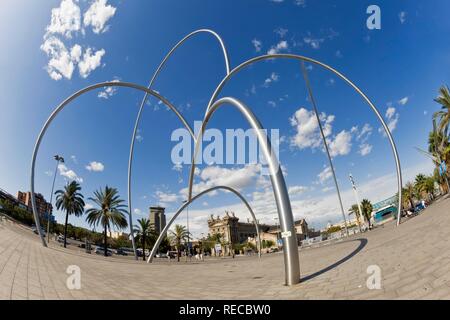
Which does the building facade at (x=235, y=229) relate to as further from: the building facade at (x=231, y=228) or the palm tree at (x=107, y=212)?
the palm tree at (x=107, y=212)

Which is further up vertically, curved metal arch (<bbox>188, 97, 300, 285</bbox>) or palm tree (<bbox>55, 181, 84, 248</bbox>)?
palm tree (<bbox>55, 181, 84, 248</bbox>)

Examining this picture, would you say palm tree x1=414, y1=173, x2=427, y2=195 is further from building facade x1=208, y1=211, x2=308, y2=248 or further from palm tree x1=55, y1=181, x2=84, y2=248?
palm tree x1=55, y1=181, x2=84, y2=248

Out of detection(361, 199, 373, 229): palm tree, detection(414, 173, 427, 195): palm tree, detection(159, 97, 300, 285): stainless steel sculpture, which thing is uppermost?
detection(414, 173, 427, 195): palm tree

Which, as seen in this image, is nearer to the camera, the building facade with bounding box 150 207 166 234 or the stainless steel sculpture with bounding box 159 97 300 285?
the stainless steel sculpture with bounding box 159 97 300 285

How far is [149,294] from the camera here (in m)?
6.20

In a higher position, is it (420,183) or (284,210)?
(420,183)

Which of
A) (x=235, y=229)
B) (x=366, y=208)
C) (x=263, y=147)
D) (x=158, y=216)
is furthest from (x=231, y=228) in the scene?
(x=263, y=147)

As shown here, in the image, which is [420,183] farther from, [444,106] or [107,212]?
[107,212]

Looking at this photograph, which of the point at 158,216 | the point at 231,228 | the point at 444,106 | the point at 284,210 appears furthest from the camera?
the point at 158,216

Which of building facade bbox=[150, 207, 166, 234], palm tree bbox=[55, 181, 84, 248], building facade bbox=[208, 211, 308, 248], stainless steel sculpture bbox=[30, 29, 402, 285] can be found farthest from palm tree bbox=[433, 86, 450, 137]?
building facade bbox=[150, 207, 166, 234]

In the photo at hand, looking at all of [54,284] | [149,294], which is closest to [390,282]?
[149,294]

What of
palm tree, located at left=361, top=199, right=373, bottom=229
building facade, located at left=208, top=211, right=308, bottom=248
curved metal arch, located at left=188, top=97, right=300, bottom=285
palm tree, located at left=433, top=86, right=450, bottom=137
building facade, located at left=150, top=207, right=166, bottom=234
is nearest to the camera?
curved metal arch, located at left=188, top=97, right=300, bottom=285

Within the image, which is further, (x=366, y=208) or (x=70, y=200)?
(x=366, y=208)
